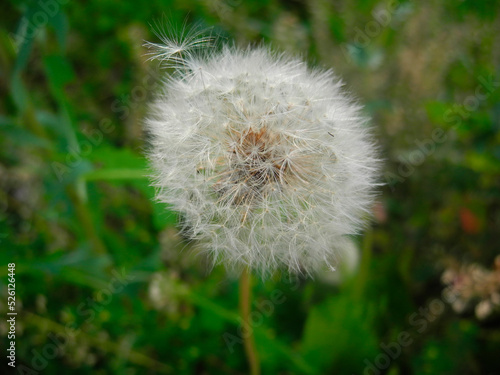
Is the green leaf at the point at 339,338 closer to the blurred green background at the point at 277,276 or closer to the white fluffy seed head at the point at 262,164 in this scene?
the blurred green background at the point at 277,276

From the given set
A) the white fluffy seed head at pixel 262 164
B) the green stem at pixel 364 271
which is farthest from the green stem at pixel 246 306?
the green stem at pixel 364 271

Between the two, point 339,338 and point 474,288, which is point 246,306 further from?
point 474,288

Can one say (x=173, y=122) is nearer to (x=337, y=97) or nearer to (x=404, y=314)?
(x=337, y=97)

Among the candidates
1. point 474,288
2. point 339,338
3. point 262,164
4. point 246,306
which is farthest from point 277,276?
point 262,164

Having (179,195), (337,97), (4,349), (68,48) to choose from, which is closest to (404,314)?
(337,97)

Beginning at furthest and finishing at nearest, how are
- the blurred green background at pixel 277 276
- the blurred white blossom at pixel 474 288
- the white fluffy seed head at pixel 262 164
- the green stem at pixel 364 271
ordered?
the green stem at pixel 364 271
the blurred green background at pixel 277 276
the blurred white blossom at pixel 474 288
the white fluffy seed head at pixel 262 164
